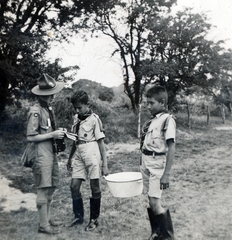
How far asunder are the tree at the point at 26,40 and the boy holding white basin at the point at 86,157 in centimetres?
528

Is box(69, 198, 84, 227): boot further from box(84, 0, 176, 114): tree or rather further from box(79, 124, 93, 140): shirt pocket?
box(84, 0, 176, 114): tree

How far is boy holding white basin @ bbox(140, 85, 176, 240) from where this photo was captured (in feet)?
9.45

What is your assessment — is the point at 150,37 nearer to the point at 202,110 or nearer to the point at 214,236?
the point at 202,110

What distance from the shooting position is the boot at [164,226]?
2.90 meters

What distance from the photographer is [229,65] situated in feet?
56.9

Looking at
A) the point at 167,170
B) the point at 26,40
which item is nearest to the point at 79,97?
the point at 167,170

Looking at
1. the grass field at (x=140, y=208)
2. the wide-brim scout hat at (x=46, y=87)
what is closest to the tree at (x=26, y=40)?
the grass field at (x=140, y=208)

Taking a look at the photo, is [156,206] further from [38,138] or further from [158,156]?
[38,138]

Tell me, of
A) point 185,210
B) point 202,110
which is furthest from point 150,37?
point 185,210

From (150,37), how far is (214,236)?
14.4m

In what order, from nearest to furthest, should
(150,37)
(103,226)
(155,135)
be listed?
(155,135), (103,226), (150,37)

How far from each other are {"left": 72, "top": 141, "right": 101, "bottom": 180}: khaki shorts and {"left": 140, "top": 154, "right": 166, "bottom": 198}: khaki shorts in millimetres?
615

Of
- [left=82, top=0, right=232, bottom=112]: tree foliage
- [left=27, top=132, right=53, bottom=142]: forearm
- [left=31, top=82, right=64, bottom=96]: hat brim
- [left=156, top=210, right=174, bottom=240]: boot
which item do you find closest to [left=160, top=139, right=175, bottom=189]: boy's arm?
[left=156, top=210, right=174, bottom=240]: boot

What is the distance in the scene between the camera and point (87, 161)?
342 cm
